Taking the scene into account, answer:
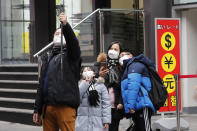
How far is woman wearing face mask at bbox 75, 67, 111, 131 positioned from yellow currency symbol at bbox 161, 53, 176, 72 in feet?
11.3

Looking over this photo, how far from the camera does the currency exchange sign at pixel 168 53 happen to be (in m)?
9.66

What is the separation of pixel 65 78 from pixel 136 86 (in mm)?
1613

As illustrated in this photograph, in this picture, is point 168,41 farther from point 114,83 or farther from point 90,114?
point 90,114

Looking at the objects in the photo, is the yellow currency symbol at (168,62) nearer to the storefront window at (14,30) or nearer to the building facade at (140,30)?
the building facade at (140,30)

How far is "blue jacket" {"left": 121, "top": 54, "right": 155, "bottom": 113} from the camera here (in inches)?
257

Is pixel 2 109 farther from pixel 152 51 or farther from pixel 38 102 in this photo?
pixel 38 102

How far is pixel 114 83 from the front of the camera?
7160 millimetres

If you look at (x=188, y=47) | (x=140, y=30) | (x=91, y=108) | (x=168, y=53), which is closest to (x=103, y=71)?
(x=91, y=108)

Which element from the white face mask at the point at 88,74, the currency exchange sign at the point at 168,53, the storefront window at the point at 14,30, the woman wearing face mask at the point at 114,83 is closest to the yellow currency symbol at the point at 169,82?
the currency exchange sign at the point at 168,53

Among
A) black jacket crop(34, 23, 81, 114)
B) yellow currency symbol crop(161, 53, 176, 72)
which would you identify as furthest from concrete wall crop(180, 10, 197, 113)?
black jacket crop(34, 23, 81, 114)

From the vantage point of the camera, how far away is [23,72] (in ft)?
44.4

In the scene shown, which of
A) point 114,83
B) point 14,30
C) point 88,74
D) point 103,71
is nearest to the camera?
point 88,74

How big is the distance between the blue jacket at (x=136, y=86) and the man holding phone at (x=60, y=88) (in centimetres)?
141

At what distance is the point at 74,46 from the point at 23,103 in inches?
269
